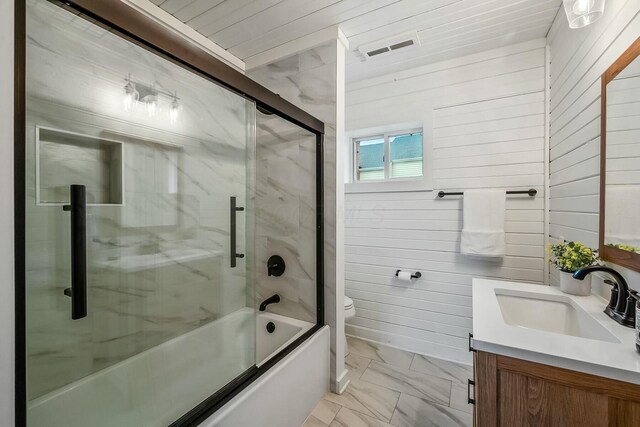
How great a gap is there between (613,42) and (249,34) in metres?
1.98

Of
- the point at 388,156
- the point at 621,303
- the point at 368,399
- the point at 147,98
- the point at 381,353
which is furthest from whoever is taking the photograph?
the point at 388,156

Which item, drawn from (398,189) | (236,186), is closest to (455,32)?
(398,189)

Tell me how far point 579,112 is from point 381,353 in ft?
6.93

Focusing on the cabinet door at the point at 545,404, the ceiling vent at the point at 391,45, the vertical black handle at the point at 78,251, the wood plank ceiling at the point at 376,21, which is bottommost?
the cabinet door at the point at 545,404

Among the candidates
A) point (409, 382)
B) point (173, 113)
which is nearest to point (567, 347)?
point (409, 382)

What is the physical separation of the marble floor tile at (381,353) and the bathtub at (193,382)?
1.98ft

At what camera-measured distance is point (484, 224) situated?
6.34 feet

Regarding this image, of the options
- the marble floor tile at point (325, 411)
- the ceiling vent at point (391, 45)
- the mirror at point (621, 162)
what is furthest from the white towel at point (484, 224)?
the marble floor tile at point (325, 411)

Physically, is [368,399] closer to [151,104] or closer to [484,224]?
[484,224]

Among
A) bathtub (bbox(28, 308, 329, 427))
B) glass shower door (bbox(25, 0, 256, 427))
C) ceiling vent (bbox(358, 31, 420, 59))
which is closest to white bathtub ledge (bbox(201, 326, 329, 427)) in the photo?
bathtub (bbox(28, 308, 329, 427))

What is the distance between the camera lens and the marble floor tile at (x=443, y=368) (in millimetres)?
1960

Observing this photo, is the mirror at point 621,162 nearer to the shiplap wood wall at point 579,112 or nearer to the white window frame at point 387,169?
the shiplap wood wall at point 579,112

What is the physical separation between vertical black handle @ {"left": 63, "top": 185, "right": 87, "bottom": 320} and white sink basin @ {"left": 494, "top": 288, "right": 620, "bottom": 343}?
1.80 metres

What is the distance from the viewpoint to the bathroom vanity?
2.40 feet
